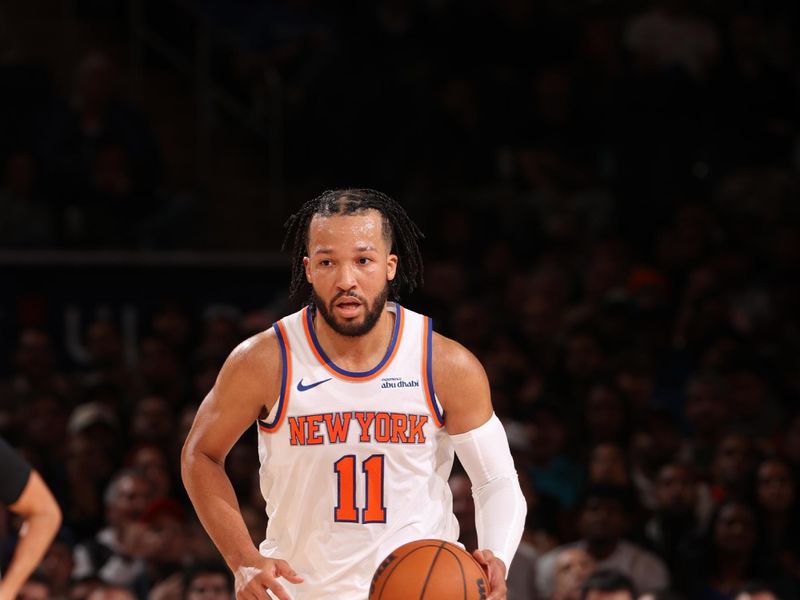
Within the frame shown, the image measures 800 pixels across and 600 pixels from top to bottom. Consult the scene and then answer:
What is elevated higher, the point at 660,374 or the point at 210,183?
the point at 210,183

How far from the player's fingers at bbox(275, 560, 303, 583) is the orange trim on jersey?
57cm

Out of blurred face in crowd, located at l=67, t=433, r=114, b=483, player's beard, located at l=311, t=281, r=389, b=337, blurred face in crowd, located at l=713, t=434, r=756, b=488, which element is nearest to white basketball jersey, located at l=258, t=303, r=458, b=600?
player's beard, located at l=311, t=281, r=389, b=337

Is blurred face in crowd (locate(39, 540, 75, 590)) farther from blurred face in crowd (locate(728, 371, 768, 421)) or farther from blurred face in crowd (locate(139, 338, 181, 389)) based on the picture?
blurred face in crowd (locate(728, 371, 768, 421))

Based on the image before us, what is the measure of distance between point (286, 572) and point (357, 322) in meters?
0.73

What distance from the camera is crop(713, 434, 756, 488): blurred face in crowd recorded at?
7031 mm

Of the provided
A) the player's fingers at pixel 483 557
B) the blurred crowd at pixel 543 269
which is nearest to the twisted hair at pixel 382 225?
the player's fingers at pixel 483 557

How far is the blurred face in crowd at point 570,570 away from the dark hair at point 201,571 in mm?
1519

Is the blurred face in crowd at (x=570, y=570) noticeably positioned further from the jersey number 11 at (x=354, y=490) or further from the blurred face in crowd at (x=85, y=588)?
the jersey number 11 at (x=354, y=490)

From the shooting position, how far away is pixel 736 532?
6.55 meters

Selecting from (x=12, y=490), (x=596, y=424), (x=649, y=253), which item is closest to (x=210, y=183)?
(x=649, y=253)

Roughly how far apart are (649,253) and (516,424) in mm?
1801

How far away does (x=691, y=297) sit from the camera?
8328 millimetres

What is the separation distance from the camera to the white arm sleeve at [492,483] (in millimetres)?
4094

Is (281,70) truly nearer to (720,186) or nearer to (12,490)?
(720,186)
